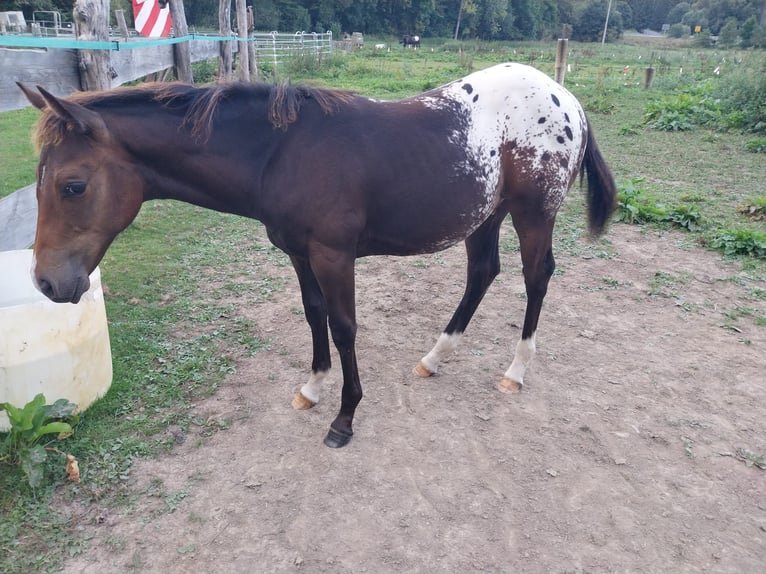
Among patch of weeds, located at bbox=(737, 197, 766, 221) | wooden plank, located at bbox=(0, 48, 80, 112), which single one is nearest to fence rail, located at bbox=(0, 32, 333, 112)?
wooden plank, located at bbox=(0, 48, 80, 112)

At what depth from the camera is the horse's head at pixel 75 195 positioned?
6.89ft

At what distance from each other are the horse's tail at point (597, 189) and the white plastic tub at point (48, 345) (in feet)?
10.1

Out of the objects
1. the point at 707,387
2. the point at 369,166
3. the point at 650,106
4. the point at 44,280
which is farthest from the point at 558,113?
the point at 650,106

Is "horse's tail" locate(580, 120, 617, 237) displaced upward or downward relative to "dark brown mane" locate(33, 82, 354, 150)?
downward

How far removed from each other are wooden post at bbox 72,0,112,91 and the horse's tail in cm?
338

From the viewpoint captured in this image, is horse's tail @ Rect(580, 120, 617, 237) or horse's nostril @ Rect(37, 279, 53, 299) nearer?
horse's nostril @ Rect(37, 279, 53, 299)

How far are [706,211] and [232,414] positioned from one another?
19.4 ft

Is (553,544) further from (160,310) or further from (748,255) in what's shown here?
(748,255)

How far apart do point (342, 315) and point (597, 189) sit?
2.07 m

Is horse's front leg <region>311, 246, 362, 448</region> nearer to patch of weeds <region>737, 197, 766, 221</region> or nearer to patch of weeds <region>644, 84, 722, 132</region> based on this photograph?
patch of weeds <region>737, 197, 766, 221</region>

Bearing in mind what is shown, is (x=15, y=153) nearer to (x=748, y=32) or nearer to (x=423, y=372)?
(x=423, y=372)

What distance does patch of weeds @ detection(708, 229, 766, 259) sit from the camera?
204 inches

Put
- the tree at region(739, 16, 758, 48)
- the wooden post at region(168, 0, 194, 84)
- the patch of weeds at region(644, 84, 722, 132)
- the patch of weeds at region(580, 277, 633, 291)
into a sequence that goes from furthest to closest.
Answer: the tree at region(739, 16, 758, 48)
the patch of weeds at region(644, 84, 722, 132)
the wooden post at region(168, 0, 194, 84)
the patch of weeds at region(580, 277, 633, 291)

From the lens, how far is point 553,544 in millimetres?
2225
